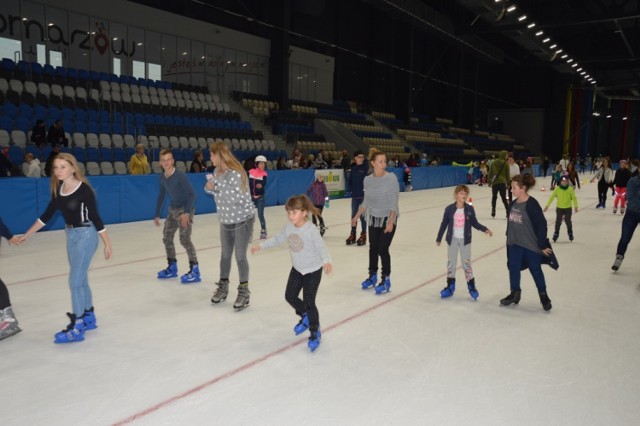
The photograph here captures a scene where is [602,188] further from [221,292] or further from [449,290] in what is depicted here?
[221,292]

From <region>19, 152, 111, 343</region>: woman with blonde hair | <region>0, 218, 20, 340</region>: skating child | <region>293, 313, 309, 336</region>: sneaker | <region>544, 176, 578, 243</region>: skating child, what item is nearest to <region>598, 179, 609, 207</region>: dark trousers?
<region>544, 176, 578, 243</region>: skating child

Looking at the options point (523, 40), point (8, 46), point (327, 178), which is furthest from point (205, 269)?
point (523, 40)

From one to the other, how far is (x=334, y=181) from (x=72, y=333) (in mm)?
13730

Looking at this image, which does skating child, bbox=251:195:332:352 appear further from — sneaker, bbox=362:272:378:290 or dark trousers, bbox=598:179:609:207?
dark trousers, bbox=598:179:609:207

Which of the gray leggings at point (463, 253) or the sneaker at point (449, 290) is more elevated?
the gray leggings at point (463, 253)

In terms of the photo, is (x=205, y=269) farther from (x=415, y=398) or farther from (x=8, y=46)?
(x=8, y=46)

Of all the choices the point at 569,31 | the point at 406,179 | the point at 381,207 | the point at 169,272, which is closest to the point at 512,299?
the point at 381,207

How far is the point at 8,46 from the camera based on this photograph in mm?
18344

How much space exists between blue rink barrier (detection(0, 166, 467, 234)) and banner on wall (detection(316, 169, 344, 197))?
2.41 feet

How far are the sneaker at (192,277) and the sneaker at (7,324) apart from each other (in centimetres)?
212

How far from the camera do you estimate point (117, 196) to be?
1140cm

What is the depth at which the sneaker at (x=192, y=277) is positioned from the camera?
652 centimetres

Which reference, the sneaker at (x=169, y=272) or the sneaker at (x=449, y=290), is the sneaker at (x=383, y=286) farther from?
the sneaker at (x=169, y=272)

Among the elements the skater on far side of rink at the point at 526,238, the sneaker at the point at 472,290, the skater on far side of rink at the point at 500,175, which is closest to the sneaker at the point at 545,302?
the skater on far side of rink at the point at 526,238
